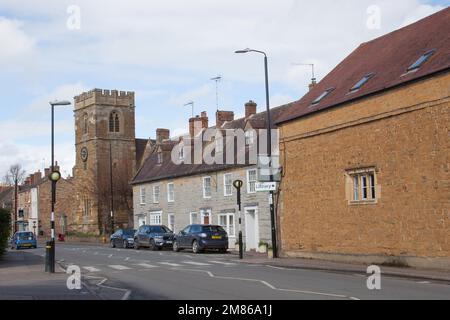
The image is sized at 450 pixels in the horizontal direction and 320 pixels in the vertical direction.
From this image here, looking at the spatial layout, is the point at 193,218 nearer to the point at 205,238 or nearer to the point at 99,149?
the point at 205,238

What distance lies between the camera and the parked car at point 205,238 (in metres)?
36.4

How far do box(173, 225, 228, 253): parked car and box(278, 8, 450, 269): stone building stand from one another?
6984mm

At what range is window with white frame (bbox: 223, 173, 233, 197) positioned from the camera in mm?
41062

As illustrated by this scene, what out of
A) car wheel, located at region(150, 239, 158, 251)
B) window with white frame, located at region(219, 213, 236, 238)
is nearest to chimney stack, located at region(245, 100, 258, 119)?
window with white frame, located at region(219, 213, 236, 238)

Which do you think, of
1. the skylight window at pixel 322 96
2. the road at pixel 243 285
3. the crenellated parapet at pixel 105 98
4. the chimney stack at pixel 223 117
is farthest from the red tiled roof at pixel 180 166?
the crenellated parapet at pixel 105 98

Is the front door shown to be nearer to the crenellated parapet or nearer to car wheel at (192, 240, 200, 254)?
car wheel at (192, 240, 200, 254)

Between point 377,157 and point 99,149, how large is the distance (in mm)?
64525

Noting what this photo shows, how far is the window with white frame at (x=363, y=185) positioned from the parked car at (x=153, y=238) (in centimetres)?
1912

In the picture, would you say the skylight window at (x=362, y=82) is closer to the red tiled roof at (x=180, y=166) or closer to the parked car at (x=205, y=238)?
the red tiled roof at (x=180, y=166)

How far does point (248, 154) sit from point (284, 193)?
9.34 m

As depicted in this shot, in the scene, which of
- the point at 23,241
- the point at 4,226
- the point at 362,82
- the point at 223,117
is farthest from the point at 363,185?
the point at 23,241

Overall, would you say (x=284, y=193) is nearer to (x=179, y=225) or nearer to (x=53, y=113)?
(x=53, y=113)
